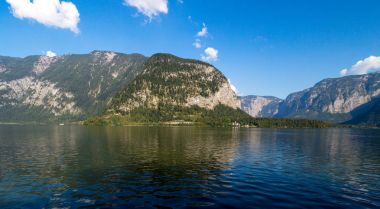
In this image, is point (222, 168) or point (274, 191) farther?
point (222, 168)

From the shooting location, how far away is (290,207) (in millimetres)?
35812

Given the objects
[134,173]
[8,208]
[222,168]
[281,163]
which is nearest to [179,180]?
[134,173]

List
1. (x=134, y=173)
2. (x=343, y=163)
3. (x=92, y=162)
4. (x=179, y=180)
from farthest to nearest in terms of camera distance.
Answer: (x=343, y=163)
(x=92, y=162)
(x=134, y=173)
(x=179, y=180)

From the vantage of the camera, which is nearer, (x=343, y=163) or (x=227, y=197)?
(x=227, y=197)

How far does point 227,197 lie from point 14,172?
41.1 m

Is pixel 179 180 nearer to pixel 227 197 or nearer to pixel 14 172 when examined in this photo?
pixel 227 197

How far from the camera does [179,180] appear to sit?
5003 centimetres

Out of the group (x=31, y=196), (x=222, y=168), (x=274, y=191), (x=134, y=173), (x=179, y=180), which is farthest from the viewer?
(x=222, y=168)

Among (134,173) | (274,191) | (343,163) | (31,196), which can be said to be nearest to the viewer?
(31,196)

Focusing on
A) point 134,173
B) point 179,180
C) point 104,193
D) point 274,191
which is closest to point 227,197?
point 274,191

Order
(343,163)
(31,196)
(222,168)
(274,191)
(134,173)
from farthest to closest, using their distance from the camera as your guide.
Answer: (343,163), (222,168), (134,173), (274,191), (31,196)

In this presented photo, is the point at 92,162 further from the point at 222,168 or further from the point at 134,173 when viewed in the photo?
the point at 222,168

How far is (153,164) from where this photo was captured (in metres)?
66.2

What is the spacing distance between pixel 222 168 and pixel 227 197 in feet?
74.3
